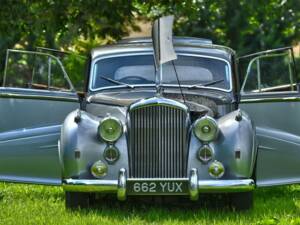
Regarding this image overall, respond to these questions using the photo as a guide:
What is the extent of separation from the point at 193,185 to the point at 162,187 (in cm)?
28

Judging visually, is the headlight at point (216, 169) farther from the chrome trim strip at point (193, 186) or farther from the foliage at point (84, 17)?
the foliage at point (84, 17)

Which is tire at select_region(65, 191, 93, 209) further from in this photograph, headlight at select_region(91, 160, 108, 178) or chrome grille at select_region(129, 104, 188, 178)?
chrome grille at select_region(129, 104, 188, 178)

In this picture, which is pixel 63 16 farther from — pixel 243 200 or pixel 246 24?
pixel 246 24

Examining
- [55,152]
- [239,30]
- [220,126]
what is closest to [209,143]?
[220,126]

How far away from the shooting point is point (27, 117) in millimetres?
9773

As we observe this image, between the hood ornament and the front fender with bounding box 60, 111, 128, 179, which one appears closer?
the front fender with bounding box 60, 111, 128, 179

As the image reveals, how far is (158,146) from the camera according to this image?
27.8ft

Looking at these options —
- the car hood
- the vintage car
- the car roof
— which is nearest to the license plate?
the vintage car

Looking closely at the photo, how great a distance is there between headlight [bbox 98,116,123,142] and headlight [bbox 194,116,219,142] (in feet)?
2.35

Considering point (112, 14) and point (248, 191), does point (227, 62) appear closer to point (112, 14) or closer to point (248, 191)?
point (248, 191)

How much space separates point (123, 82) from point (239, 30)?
20101 mm

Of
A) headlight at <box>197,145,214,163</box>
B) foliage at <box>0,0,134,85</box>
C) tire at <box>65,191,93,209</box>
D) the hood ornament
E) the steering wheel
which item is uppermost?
foliage at <box>0,0,134,85</box>

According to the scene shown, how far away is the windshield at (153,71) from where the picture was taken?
976 centimetres

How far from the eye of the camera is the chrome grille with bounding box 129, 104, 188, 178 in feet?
27.7
